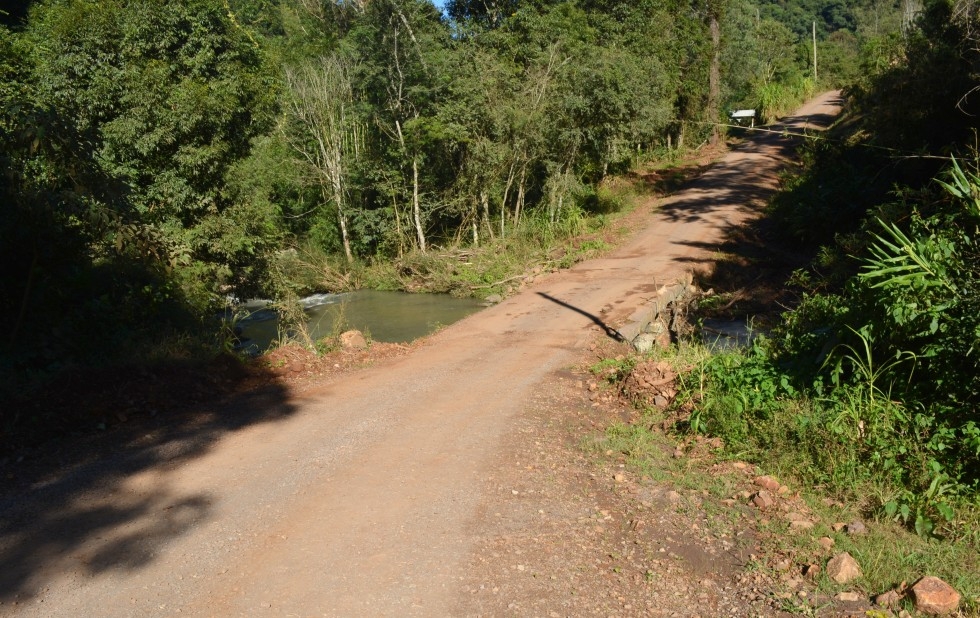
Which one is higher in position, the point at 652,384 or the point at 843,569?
the point at 652,384

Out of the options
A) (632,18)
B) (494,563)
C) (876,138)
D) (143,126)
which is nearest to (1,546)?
(494,563)

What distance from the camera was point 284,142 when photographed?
25.3 metres

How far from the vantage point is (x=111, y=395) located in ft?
25.9

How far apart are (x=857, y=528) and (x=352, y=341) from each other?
24.2 feet

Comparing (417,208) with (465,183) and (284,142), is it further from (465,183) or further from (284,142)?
(284,142)

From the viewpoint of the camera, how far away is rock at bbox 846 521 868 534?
514 centimetres

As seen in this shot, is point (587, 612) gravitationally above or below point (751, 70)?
below

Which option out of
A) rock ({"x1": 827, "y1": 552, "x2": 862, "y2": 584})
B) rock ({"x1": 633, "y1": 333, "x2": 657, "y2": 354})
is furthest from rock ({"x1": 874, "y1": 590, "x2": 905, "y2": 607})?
rock ({"x1": 633, "y1": 333, "x2": 657, "y2": 354})

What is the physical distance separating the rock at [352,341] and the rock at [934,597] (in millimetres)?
7791

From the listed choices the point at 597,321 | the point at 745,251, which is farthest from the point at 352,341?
the point at 745,251

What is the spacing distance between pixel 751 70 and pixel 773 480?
40.5 m

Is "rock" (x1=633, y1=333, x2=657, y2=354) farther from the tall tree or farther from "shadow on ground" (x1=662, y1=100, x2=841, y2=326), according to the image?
the tall tree

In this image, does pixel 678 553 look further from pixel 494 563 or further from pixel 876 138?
pixel 876 138

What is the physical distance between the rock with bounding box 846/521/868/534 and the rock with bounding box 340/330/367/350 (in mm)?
7059
